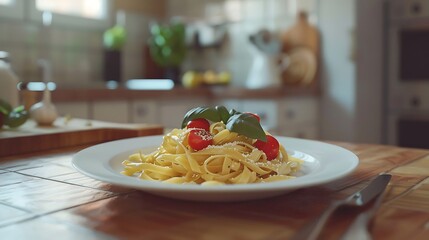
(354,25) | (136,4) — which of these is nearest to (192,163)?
(354,25)

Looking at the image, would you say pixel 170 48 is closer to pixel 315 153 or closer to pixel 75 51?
pixel 75 51

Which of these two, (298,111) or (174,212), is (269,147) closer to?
(174,212)

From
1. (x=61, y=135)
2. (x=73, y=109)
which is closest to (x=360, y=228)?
(x=61, y=135)

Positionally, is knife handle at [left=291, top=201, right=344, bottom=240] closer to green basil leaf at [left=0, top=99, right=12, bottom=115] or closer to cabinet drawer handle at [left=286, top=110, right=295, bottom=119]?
green basil leaf at [left=0, top=99, right=12, bottom=115]

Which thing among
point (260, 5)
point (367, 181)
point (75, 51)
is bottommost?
point (367, 181)

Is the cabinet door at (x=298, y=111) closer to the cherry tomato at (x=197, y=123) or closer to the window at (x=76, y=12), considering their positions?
the window at (x=76, y=12)

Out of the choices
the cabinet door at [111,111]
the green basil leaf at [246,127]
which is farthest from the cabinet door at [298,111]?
the green basil leaf at [246,127]

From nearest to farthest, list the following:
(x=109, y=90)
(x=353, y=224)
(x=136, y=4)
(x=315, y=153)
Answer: (x=353, y=224) < (x=315, y=153) < (x=109, y=90) < (x=136, y=4)
